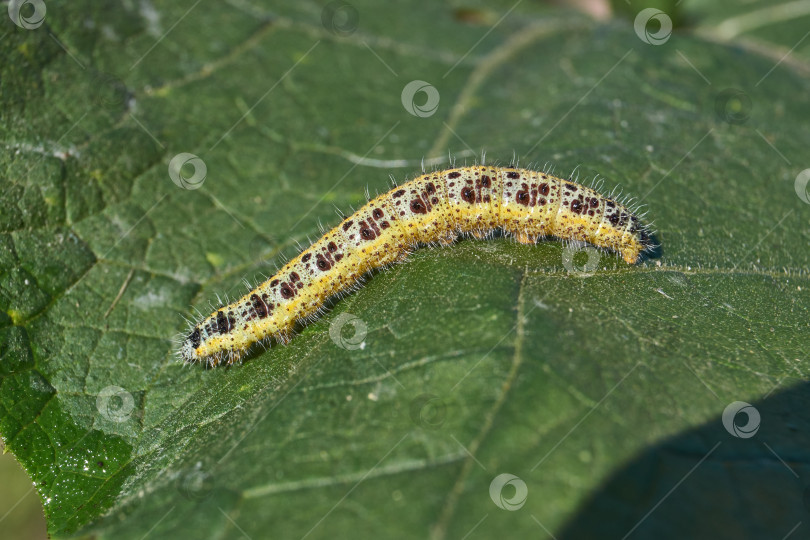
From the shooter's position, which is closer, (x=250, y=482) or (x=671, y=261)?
(x=250, y=482)

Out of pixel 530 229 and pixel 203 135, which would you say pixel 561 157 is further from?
pixel 203 135

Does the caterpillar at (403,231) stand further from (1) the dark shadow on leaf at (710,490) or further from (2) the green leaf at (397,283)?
(1) the dark shadow on leaf at (710,490)

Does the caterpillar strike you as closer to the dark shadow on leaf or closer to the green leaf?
the green leaf

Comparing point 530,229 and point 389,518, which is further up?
point 530,229

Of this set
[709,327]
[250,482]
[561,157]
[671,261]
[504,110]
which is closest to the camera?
[250,482]

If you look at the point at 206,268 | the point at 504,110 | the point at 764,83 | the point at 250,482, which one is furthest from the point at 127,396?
the point at 764,83

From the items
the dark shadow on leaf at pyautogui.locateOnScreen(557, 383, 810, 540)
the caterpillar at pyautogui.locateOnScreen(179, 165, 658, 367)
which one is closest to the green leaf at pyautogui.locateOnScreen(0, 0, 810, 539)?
the dark shadow on leaf at pyautogui.locateOnScreen(557, 383, 810, 540)
